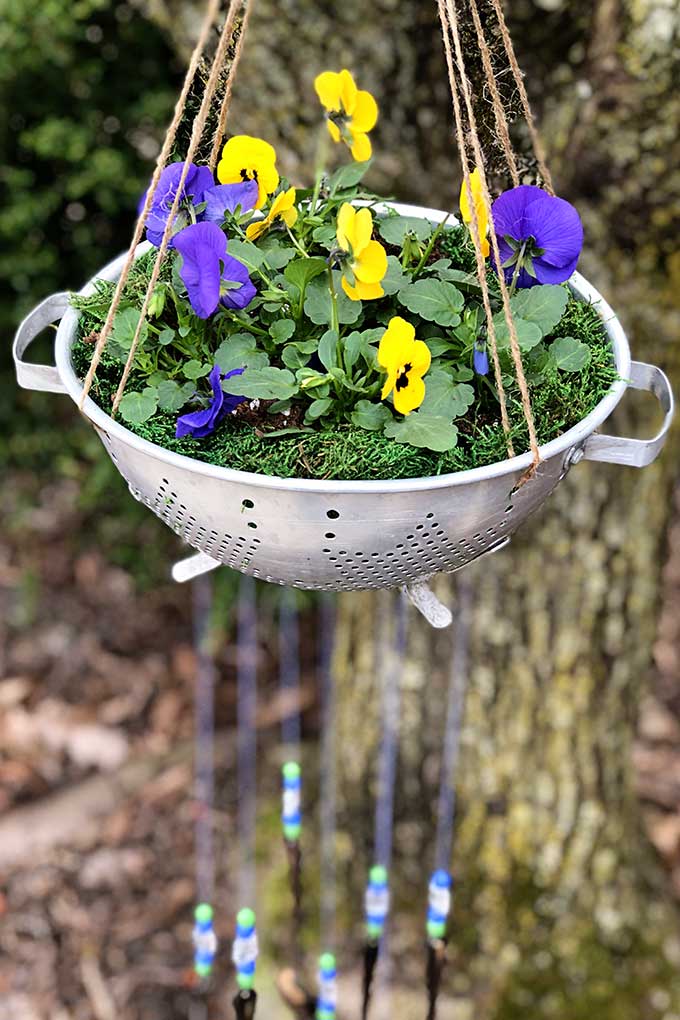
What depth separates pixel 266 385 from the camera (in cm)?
95

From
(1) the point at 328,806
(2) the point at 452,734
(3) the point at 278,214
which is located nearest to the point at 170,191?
(3) the point at 278,214

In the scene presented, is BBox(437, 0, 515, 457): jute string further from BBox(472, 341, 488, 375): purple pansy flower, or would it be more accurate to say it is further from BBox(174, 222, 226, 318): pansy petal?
BBox(174, 222, 226, 318): pansy petal

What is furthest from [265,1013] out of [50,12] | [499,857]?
[50,12]

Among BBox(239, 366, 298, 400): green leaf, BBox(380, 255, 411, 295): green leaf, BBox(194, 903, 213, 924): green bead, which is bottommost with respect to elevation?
BBox(194, 903, 213, 924): green bead

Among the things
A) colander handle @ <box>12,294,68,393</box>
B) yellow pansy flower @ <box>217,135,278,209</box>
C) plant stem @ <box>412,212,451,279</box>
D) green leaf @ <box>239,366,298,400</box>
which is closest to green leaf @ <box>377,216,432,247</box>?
plant stem @ <box>412,212,451,279</box>

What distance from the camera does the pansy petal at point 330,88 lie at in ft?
3.27

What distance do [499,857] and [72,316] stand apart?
1618 mm

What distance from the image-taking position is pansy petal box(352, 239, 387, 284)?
0.91m

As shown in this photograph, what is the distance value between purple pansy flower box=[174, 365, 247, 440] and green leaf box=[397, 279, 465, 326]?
18cm

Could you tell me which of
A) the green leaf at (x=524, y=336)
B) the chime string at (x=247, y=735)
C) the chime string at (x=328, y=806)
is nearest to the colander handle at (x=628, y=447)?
the green leaf at (x=524, y=336)

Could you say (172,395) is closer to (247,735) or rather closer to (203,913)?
(203,913)

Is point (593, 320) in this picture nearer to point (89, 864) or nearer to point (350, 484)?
point (350, 484)

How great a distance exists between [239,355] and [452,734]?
4.44 ft

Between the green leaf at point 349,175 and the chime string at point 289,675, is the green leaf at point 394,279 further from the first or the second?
the chime string at point 289,675
